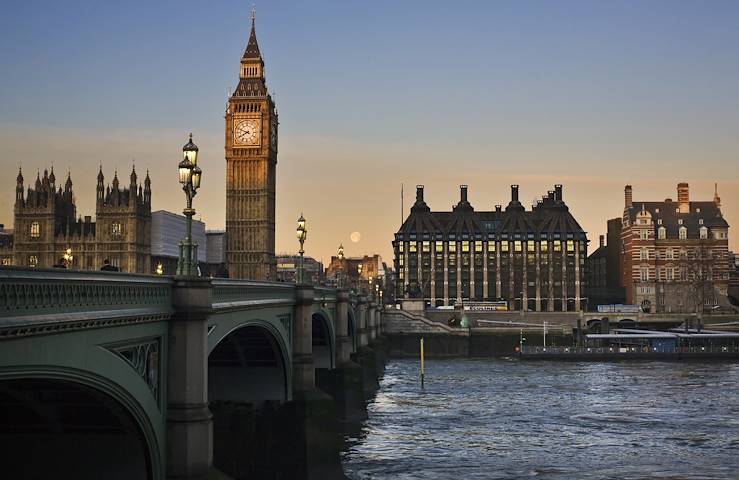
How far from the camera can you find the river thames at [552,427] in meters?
45.0

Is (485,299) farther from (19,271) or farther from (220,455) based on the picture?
(19,271)

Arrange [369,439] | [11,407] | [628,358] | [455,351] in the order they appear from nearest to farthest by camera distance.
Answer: [11,407] < [369,439] < [628,358] < [455,351]

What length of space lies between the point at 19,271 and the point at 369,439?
42.7 m

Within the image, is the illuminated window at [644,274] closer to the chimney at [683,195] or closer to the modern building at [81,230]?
the chimney at [683,195]

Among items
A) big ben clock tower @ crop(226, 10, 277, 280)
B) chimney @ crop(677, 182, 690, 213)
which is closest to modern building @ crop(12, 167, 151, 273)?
big ben clock tower @ crop(226, 10, 277, 280)

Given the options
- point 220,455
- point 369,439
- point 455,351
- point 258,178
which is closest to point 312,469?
point 220,455

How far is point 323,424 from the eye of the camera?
39.7 meters

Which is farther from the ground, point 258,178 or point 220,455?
point 258,178

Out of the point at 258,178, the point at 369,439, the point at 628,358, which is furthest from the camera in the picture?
the point at 258,178

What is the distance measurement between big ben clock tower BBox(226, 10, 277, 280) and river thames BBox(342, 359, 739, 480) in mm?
91766

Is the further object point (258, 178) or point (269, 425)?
point (258, 178)

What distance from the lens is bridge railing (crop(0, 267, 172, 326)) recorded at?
1280cm

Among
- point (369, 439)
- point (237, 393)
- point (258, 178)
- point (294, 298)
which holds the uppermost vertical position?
point (258, 178)

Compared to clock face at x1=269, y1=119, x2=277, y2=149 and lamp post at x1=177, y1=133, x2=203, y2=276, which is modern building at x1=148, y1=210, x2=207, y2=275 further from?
lamp post at x1=177, y1=133, x2=203, y2=276
